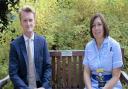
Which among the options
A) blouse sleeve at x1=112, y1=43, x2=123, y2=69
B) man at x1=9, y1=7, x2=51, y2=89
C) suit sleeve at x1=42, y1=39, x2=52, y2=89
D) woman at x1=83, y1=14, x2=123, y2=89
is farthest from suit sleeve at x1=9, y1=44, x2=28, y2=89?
blouse sleeve at x1=112, y1=43, x2=123, y2=69

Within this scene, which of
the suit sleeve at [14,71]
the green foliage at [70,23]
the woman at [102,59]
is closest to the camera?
the suit sleeve at [14,71]

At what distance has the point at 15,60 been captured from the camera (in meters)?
5.08

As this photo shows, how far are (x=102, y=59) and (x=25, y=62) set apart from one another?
0.99m

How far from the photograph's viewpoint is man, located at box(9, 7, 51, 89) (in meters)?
5.00

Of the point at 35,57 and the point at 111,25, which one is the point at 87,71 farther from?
the point at 111,25

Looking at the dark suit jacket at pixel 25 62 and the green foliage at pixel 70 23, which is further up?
the green foliage at pixel 70 23

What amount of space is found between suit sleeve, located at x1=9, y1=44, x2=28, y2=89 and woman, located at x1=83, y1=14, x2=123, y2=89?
34.2 inches

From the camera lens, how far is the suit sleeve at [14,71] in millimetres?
4967

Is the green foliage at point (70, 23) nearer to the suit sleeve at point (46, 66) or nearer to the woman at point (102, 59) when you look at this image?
the suit sleeve at point (46, 66)

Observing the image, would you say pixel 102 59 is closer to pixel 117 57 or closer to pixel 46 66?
pixel 117 57

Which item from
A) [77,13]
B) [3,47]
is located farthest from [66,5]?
[3,47]

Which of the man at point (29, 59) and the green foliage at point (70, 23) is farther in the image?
the green foliage at point (70, 23)

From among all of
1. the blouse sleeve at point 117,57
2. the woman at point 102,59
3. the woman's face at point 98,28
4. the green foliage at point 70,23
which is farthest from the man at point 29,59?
the green foliage at point 70,23

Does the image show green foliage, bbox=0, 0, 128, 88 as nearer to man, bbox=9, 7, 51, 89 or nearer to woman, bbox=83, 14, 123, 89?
man, bbox=9, 7, 51, 89
